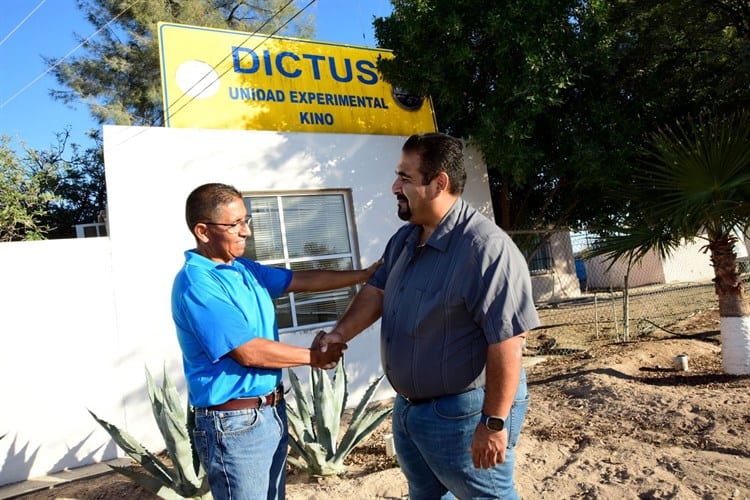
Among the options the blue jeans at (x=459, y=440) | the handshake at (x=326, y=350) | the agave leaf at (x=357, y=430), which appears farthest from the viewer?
the agave leaf at (x=357, y=430)

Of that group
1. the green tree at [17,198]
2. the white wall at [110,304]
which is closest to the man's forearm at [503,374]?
the white wall at [110,304]

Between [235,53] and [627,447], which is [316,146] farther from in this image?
[627,447]

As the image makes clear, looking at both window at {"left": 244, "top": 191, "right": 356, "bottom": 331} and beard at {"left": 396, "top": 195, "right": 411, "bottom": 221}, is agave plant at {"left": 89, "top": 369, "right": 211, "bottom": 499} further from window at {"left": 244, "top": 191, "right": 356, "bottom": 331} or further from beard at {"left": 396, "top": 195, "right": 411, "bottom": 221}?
window at {"left": 244, "top": 191, "right": 356, "bottom": 331}

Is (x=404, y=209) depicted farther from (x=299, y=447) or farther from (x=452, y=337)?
(x=299, y=447)

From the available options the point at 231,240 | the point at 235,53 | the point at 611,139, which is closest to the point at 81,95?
the point at 235,53

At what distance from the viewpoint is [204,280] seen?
2.06 meters

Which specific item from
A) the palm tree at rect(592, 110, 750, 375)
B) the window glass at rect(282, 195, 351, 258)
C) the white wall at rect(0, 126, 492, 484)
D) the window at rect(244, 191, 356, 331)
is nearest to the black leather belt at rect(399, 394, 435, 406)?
the white wall at rect(0, 126, 492, 484)

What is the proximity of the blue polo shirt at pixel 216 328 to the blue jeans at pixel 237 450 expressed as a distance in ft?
0.25

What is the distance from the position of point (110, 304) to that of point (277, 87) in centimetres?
324

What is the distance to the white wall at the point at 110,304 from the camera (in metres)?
4.77

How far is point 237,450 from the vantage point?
6.64ft

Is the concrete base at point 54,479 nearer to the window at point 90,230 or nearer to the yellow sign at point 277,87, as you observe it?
the yellow sign at point 277,87

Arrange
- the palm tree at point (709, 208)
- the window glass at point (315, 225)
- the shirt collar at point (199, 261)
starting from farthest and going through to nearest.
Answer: the window glass at point (315, 225), the palm tree at point (709, 208), the shirt collar at point (199, 261)

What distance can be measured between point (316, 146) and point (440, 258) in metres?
4.73
